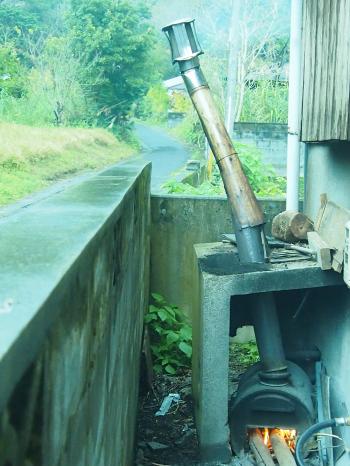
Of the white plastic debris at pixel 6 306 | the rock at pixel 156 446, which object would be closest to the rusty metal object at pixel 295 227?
the rock at pixel 156 446

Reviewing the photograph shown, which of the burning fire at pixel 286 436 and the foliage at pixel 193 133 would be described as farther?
the foliage at pixel 193 133

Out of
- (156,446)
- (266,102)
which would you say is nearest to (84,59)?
(266,102)

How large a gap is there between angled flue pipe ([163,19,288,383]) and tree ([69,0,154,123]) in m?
18.3

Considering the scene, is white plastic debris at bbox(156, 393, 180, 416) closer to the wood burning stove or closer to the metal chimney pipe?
the wood burning stove

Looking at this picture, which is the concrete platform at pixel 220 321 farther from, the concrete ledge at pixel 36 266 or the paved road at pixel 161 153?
the paved road at pixel 161 153

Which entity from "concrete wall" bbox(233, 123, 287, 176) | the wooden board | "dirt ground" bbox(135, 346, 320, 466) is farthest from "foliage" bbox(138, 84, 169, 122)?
the wooden board

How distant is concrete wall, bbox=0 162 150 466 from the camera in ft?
3.57

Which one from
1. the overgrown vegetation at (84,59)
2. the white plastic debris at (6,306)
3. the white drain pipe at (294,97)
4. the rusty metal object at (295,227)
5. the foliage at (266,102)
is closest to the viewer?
the white plastic debris at (6,306)

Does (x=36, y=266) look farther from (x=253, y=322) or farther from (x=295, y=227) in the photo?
(x=295, y=227)

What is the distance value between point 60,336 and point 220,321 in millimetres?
3979

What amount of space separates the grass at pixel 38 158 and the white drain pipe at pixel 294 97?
364 cm

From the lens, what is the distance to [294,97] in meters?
6.97

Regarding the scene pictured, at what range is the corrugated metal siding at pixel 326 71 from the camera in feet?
17.7

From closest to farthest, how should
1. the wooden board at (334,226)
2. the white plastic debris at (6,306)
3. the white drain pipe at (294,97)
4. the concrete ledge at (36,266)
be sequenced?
1. the concrete ledge at (36,266)
2. the white plastic debris at (6,306)
3. the wooden board at (334,226)
4. the white drain pipe at (294,97)
